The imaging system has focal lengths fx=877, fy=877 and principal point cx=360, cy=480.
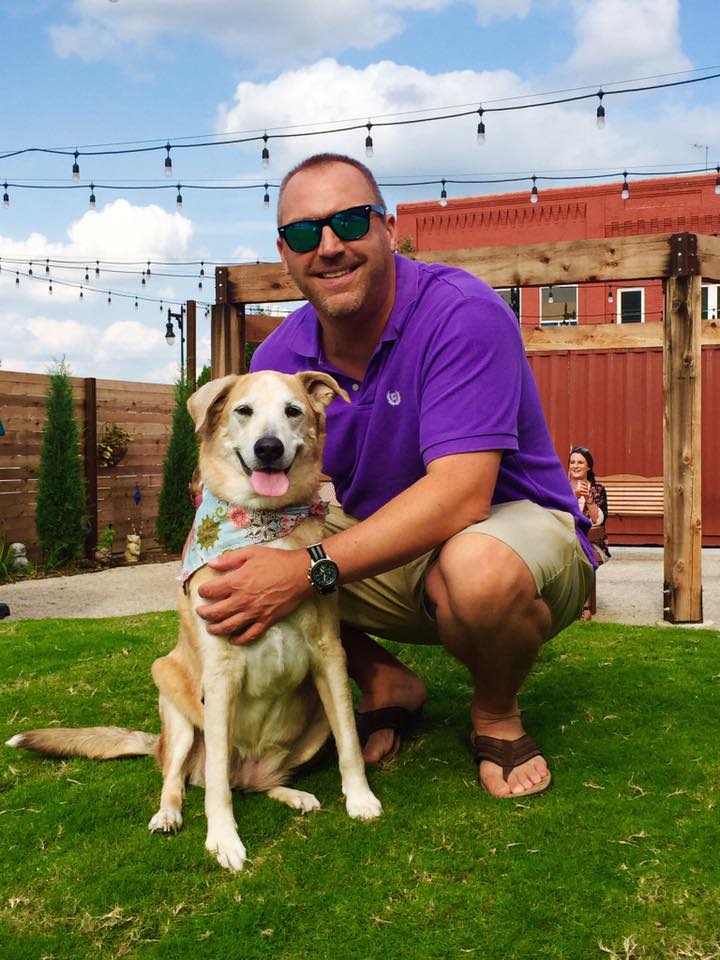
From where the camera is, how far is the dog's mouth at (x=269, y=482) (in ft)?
7.86

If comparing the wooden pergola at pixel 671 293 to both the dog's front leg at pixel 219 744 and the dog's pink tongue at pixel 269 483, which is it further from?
the dog's front leg at pixel 219 744

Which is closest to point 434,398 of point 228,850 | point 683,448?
point 228,850

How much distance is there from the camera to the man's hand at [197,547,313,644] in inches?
89.1

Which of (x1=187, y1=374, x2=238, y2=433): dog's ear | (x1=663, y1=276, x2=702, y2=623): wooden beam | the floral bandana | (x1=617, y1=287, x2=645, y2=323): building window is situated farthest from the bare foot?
(x1=617, y1=287, x2=645, y2=323): building window

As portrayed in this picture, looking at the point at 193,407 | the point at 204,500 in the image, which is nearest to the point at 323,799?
the point at 204,500

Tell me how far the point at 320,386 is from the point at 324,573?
0.61 metres

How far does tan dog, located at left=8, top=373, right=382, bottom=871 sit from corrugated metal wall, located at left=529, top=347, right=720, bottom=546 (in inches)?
361

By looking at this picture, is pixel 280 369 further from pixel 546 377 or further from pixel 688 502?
pixel 546 377

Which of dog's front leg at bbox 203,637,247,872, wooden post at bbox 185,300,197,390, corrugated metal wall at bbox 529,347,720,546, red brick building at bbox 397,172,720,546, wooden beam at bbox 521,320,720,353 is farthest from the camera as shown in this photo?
red brick building at bbox 397,172,720,546

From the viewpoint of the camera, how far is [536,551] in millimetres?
2463

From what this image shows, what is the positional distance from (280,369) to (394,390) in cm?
53

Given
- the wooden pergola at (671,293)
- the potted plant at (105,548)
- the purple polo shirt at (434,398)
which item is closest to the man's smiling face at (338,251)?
the purple polo shirt at (434,398)

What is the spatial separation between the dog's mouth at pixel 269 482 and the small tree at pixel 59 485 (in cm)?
718

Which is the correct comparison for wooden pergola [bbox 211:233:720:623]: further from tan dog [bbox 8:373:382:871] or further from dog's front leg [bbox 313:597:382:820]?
dog's front leg [bbox 313:597:382:820]
